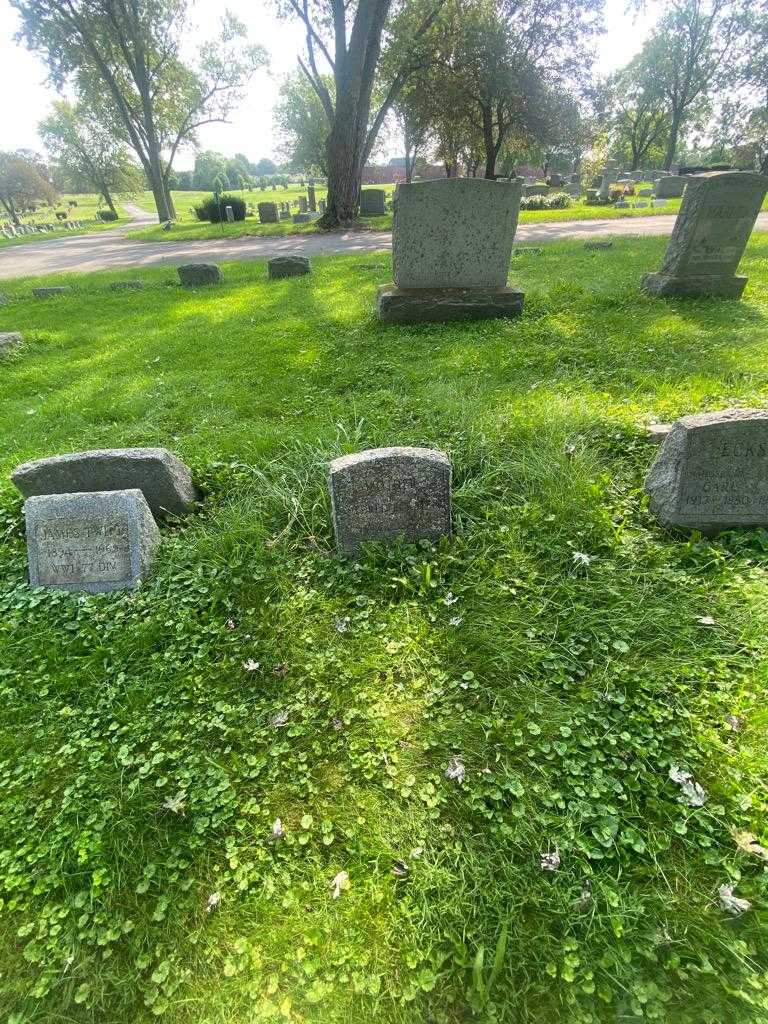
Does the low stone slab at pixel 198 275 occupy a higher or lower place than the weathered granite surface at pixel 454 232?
lower

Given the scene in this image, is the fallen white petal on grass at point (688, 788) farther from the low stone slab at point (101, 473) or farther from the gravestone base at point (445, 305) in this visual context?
the gravestone base at point (445, 305)

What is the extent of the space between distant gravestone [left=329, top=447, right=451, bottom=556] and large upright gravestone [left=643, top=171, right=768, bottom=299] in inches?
249

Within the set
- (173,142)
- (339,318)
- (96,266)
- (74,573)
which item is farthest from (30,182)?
(74,573)

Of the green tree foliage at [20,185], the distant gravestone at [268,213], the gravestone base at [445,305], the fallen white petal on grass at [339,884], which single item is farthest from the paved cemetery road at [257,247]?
the green tree foliage at [20,185]

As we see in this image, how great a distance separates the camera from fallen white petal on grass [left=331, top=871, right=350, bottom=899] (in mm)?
1696

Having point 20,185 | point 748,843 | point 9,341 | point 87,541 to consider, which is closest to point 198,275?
point 9,341

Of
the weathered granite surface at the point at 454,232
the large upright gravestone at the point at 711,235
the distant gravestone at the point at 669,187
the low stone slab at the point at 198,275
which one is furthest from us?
the distant gravestone at the point at 669,187

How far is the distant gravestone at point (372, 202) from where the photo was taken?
21.0 m

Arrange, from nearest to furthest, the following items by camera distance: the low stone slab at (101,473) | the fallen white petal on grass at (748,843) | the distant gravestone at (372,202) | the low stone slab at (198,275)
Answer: the fallen white petal on grass at (748,843) < the low stone slab at (101,473) < the low stone slab at (198,275) < the distant gravestone at (372,202)

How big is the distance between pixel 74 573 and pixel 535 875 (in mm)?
2920

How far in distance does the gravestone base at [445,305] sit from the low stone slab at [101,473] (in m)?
4.40

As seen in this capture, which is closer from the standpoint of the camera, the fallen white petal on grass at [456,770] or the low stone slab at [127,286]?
the fallen white petal on grass at [456,770]

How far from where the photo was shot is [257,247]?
16.5 meters

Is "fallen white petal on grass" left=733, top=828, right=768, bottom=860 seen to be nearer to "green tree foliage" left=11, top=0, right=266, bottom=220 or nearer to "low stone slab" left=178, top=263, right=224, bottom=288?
"low stone slab" left=178, top=263, right=224, bottom=288
